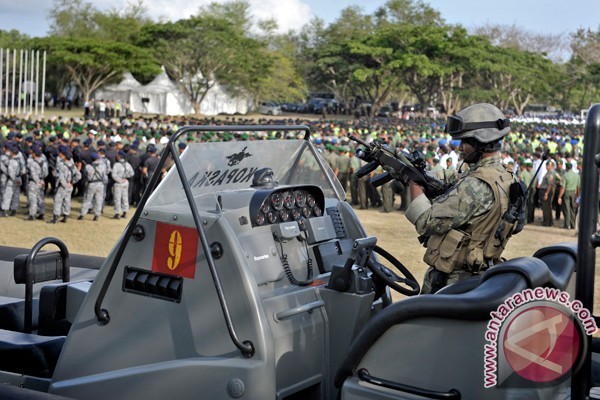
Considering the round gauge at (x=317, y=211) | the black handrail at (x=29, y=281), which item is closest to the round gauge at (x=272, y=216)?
the round gauge at (x=317, y=211)

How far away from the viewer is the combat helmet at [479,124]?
12.7ft

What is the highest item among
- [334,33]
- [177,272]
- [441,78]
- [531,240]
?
[334,33]

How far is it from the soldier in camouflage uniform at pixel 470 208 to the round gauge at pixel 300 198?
1.92ft

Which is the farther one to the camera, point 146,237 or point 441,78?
point 441,78

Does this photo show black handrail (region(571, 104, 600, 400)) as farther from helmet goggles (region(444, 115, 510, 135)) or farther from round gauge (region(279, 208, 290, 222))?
round gauge (region(279, 208, 290, 222))

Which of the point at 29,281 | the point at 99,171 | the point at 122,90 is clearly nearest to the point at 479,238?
the point at 29,281

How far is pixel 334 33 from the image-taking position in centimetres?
7975

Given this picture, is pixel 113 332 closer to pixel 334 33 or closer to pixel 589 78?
pixel 589 78

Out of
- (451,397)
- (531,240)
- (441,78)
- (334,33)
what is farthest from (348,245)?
(334,33)

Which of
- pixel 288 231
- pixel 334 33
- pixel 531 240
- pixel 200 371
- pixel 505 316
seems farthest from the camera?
pixel 334 33

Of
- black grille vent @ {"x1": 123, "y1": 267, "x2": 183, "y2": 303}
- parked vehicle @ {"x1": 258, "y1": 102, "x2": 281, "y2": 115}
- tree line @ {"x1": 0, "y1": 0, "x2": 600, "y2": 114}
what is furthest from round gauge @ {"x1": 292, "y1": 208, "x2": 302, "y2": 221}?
parked vehicle @ {"x1": 258, "y1": 102, "x2": 281, "y2": 115}

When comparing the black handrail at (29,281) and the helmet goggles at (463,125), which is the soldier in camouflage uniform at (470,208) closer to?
the helmet goggles at (463,125)

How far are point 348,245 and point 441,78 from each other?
5743 cm

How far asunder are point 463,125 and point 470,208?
41 centimetres
